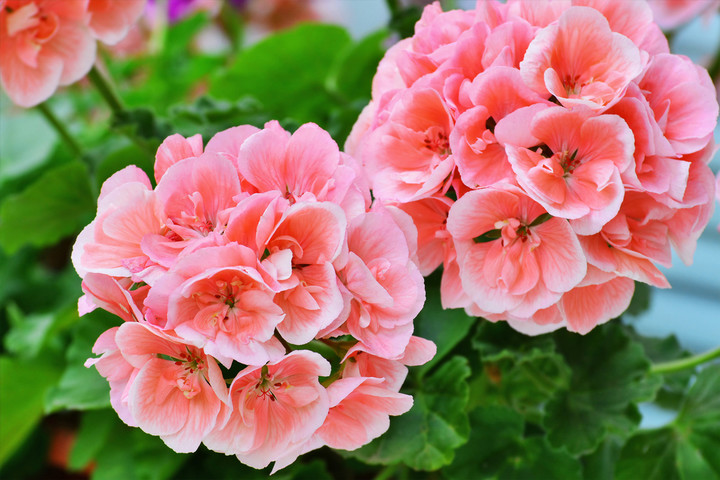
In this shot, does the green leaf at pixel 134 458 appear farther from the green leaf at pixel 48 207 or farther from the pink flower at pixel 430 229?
the pink flower at pixel 430 229

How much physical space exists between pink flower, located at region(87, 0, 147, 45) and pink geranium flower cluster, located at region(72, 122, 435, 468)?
7.8 inches

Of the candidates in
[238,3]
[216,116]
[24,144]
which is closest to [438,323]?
[216,116]

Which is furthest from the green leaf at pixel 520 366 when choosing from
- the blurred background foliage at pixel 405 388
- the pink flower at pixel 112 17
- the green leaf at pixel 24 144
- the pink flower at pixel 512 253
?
the green leaf at pixel 24 144

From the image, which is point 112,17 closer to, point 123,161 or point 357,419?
point 123,161

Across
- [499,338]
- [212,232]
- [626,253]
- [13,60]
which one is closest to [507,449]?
[499,338]

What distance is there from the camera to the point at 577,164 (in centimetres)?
36

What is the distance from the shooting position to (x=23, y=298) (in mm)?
901

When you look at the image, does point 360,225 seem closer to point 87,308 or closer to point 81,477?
point 87,308

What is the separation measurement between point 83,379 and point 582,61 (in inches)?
17.5

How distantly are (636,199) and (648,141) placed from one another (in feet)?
0.12

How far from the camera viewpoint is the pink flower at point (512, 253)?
1.15ft

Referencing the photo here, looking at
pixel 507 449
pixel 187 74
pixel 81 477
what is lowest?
pixel 81 477

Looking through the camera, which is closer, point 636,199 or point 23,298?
point 636,199

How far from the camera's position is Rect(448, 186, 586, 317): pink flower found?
1.15 feet
